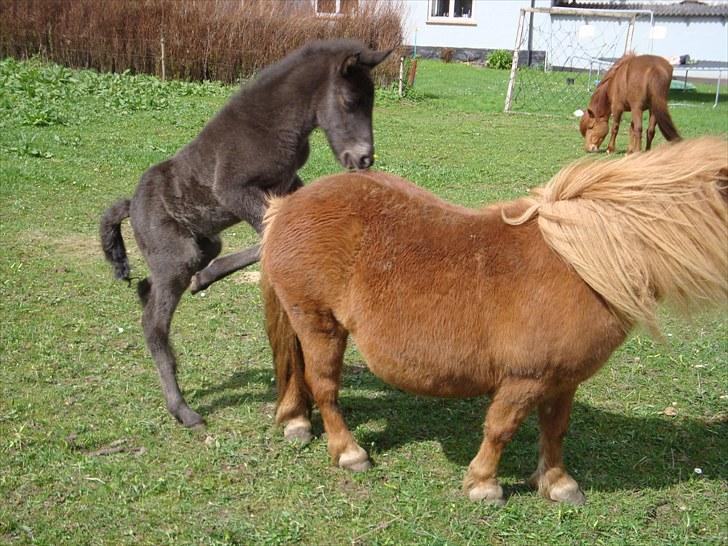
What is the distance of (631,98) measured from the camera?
14398 millimetres

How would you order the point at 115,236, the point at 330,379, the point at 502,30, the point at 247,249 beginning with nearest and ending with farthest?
the point at 330,379
the point at 247,249
the point at 115,236
the point at 502,30

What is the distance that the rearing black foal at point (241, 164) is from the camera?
4273mm

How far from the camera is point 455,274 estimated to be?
11.4 ft

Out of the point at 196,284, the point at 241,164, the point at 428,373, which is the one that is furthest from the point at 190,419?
the point at 428,373

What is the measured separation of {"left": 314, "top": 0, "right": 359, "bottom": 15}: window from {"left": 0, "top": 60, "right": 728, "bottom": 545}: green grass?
49.0 ft

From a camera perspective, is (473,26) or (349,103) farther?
(473,26)

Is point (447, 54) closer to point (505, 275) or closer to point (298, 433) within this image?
point (298, 433)

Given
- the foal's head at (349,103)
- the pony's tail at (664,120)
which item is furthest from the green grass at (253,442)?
the pony's tail at (664,120)

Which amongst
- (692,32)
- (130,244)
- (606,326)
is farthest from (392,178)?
(692,32)

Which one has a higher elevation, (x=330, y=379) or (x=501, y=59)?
(x=501, y=59)

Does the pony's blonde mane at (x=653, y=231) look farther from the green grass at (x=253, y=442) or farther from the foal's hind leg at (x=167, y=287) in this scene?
the foal's hind leg at (x=167, y=287)

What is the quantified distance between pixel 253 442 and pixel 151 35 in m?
Result: 17.0

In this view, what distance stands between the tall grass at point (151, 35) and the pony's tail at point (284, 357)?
15.9m

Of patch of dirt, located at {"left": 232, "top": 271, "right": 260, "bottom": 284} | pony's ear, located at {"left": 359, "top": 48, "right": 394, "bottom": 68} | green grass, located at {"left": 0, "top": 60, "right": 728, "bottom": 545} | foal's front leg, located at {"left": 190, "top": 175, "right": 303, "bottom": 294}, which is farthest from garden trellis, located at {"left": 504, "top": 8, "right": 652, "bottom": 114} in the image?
foal's front leg, located at {"left": 190, "top": 175, "right": 303, "bottom": 294}
